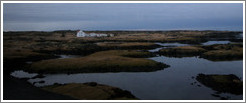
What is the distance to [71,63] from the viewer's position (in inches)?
1593

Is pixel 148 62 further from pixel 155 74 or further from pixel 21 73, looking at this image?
pixel 21 73

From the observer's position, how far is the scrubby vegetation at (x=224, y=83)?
26312 millimetres

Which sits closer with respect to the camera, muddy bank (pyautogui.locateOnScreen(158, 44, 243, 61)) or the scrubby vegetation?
the scrubby vegetation

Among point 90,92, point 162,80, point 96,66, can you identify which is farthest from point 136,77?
point 90,92

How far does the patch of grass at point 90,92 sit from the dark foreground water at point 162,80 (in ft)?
8.30

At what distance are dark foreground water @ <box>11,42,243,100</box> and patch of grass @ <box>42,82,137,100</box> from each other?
253 cm

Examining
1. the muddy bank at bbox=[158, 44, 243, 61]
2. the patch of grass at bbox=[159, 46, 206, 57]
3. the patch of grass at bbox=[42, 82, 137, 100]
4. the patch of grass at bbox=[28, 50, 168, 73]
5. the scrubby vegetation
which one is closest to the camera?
the patch of grass at bbox=[42, 82, 137, 100]

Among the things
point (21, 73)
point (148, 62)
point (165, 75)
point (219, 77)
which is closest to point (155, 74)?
point (165, 75)

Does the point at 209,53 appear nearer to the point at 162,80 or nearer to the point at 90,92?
the point at 162,80

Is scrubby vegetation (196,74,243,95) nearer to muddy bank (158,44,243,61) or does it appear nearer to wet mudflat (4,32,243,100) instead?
wet mudflat (4,32,243,100)

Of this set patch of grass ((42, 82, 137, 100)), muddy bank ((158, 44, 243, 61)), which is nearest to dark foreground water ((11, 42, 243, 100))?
patch of grass ((42, 82, 137, 100))

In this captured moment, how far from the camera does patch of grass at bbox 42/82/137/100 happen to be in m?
22.8

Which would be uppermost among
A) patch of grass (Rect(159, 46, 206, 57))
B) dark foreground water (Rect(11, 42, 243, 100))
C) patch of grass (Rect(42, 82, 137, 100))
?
patch of grass (Rect(42, 82, 137, 100))

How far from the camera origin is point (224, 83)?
1117 inches
